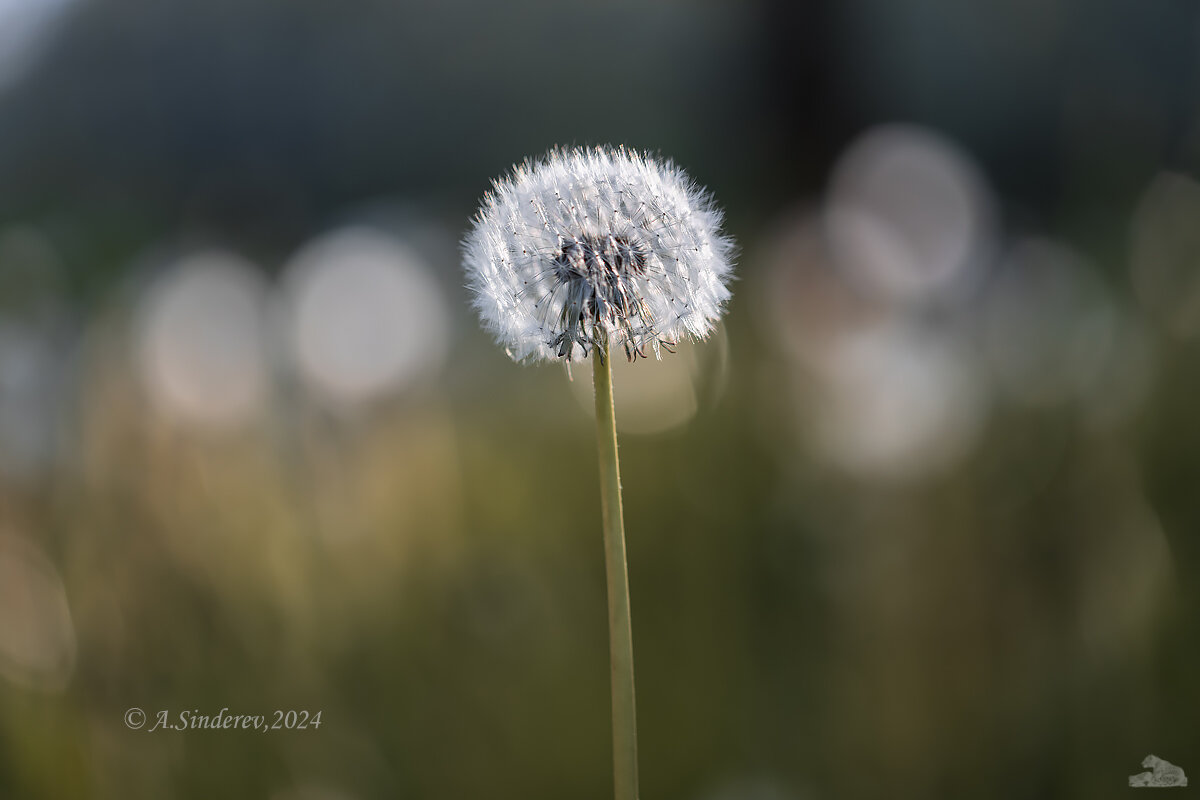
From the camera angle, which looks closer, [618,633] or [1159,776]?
Result: [618,633]

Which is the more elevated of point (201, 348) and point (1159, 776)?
point (201, 348)

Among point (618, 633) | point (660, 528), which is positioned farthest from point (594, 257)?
point (660, 528)

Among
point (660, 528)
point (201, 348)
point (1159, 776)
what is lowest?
point (1159, 776)

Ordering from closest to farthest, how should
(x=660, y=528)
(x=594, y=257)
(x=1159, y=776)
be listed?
1. (x=594, y=257)
2. (x=1159, y=776)
3. (x=660, y=528)

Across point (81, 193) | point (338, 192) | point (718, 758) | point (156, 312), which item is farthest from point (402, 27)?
point (718, 758)

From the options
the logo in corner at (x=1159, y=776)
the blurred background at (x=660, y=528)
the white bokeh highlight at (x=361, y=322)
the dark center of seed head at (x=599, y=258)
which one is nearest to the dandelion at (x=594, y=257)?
the dark center of seed head at (x=599, y=258)

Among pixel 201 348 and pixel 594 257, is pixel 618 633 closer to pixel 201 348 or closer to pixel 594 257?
pixel 594 257

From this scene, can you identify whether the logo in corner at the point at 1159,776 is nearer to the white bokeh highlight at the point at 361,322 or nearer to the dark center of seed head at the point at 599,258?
the dark center of seed head at the point at 599,258

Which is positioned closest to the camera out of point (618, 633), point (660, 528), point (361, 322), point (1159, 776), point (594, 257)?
point (618, 633)
